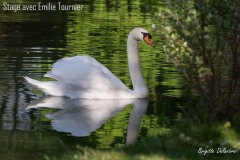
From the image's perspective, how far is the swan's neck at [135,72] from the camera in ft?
43.9

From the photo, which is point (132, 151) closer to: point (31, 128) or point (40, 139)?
point (40, 139)

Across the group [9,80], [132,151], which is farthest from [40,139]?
[9,80]

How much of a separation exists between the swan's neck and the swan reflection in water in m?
0.14

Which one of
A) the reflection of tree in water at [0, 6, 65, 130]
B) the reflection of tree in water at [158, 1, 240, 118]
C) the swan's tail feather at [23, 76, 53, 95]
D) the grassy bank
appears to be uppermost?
the reflection of tree in water at [158, 1, 240, 118]

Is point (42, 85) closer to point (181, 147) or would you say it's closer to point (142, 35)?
point (142, 35)

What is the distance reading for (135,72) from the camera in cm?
1374

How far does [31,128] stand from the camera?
11.0 m

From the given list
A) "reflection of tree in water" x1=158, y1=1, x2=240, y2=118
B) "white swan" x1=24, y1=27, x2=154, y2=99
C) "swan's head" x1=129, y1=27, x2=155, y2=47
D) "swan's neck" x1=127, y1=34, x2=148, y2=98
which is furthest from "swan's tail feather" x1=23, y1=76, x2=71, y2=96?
"reflection of tree in water" x1=158, y1=1, x2=240, y2=118

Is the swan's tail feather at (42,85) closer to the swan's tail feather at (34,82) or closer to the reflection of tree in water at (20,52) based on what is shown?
the swan's tail feather at (34,82)

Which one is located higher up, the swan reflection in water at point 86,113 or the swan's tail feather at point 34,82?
the swan's tail feather at point 34,82

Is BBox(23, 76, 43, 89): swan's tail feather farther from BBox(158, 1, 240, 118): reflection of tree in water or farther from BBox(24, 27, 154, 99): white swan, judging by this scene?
BBox(158, 1, 240, 118): reflection of tree in water

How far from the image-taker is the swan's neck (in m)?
13.4

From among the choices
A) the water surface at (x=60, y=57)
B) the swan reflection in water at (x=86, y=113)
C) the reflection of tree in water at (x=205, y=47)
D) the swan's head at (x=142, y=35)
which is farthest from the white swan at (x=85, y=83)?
the reflection of tree in water at (x=205, y=47)

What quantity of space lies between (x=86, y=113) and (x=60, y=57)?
4.37 metres
